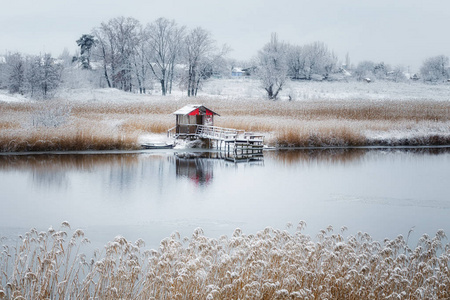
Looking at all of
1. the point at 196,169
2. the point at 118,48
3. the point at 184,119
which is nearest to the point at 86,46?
the point at 118,48

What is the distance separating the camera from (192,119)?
Result: 26.3m

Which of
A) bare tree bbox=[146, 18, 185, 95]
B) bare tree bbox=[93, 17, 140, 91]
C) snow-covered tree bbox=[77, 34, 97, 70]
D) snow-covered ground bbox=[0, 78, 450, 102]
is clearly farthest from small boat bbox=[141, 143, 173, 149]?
snow-covered tree bbox=[77, 34, 97, 70]

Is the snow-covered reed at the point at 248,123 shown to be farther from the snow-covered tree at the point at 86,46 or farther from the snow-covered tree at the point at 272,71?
the snow-covered tree at the point at 86,46

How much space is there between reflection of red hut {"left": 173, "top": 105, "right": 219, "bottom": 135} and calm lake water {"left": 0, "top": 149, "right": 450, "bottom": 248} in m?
4.28

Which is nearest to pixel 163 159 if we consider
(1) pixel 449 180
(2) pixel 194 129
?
(2) pixel 194 129

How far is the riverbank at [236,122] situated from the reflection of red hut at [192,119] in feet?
4.82

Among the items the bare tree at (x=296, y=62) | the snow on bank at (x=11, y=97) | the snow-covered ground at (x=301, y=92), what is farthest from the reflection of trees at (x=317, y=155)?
the bare tree at (x=296, y=62)

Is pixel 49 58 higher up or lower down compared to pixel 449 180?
higher up

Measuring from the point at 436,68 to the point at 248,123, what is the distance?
57998mm

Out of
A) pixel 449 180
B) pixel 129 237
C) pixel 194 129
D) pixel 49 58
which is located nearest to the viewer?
pixel 129 237

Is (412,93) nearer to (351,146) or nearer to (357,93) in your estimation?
(357,93)

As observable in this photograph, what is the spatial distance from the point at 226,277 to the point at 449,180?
1373cm

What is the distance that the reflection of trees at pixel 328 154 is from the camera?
21.5m

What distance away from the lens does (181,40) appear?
5338 centimetres
